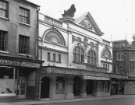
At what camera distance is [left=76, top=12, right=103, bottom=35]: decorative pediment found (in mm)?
41094

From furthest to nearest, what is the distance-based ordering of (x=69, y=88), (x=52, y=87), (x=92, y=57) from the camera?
1. (x=92, y=57)
2. (x=69, y=88)
3. (x=52, y=87)

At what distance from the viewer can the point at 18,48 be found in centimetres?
2816

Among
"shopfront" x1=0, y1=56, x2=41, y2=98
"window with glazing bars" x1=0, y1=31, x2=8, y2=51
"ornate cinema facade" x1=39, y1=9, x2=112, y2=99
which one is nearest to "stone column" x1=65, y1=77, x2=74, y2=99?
"ornate cinema facade" x1=39, y1=9, x2=112, y2=99

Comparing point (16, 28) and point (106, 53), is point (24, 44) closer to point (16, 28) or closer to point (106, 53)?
point (16, 28)

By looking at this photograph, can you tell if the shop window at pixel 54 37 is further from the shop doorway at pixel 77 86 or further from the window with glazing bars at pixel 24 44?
the shop doorway at pixel 77 86

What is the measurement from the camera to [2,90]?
86.9 ft

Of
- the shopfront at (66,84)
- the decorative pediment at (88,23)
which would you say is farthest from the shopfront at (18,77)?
the decorative pediment at (88,23)

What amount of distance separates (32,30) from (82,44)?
12123 millimetres

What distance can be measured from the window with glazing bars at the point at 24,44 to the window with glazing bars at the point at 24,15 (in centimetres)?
172

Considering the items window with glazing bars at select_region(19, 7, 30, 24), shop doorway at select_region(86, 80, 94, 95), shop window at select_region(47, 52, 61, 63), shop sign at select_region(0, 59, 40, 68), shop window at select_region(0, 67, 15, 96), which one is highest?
window with glazing bars at select_region(19, 7, 30, 24)

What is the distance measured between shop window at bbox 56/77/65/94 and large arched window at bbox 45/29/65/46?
456cm

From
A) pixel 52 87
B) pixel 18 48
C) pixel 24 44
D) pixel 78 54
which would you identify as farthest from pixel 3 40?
pixel 78 54

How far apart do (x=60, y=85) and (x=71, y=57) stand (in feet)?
15.3

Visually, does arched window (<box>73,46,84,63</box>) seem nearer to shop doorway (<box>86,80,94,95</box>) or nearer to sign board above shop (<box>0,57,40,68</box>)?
shop doorway (<box>86,80,94,95</box>)
